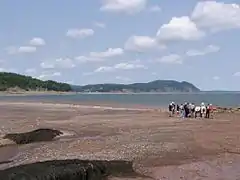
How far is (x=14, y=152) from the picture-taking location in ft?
71.5

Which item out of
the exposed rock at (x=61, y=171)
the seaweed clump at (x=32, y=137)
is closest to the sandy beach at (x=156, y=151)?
the seaweed clump at (x=32, y=137)

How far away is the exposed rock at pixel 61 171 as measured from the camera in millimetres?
12125

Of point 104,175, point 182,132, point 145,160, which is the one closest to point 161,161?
point 145,160

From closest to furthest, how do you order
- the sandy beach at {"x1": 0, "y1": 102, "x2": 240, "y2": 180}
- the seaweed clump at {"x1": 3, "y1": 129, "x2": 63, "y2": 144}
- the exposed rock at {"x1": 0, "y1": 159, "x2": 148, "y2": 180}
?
the exposed rock at {"x1": 0, "y1": 159, "x2": 148, "y2": 180}
the sandy beach at {"x1": 0, "y1": 102, "x2": 240, "y2": 180}
the seaweed clump at {"x1": 3, "y1": 129, "x2": 63, "y2": 144}

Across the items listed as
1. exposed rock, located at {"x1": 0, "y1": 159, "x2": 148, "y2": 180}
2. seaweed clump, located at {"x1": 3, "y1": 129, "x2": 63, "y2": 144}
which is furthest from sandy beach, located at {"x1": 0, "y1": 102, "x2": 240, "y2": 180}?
exposed rock, located at {"x1": 0, "y1": 159, "x2": 148, "y2": 180}

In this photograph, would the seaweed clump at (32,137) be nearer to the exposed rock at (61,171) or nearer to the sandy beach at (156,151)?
the sandy beach at (156,151)

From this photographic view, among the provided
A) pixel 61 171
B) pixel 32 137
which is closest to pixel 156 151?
pixel 32 137

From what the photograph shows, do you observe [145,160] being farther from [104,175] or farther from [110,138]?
[110,138]

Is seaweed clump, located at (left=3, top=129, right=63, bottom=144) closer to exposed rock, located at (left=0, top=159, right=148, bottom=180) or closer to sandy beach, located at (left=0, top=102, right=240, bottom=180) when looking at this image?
sandy beach, located at (left=0, top=102, right=240, bottom=180)

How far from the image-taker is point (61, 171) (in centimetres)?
1302

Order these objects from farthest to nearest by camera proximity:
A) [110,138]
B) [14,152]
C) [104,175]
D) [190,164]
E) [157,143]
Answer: [110,138], [157,143], [14,152], [190,164], [104,175]

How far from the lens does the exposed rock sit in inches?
477

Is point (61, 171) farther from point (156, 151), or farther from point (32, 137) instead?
point (32, 137)

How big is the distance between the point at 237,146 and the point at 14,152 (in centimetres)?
1079
